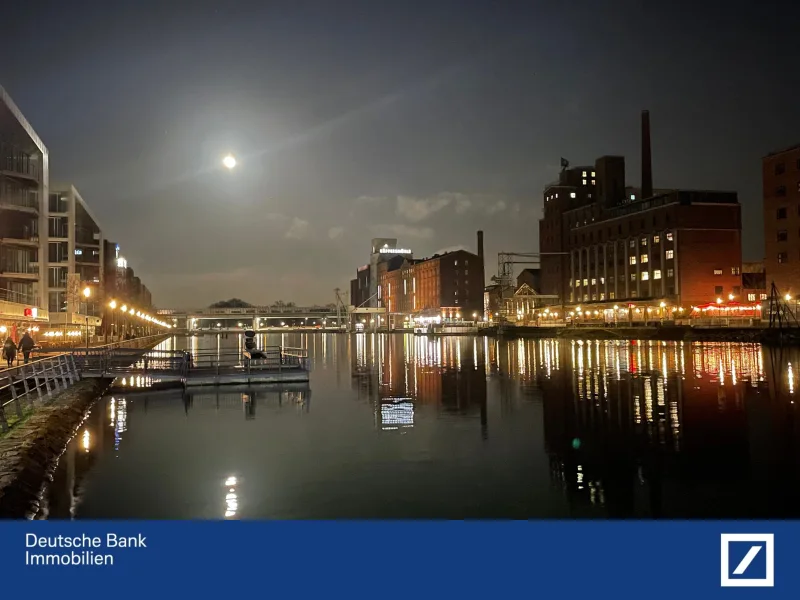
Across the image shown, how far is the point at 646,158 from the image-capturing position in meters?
106

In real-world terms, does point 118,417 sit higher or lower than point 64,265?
lower

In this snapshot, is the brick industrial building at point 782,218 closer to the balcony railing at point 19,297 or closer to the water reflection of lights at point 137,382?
the water reflection of lights at point 137,382

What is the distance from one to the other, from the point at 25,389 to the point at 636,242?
95.6 meters

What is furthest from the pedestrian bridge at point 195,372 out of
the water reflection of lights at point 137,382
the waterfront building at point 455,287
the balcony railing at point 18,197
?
the waterfront building at point 455,287

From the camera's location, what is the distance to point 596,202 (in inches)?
4579

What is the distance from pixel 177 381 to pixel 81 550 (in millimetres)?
28042

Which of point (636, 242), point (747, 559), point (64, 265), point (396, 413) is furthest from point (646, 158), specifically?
point (747, 559)

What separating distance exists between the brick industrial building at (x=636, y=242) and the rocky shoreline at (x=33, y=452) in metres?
83.2


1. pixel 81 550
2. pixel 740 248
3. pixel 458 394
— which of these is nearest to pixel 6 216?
pixel 458 394

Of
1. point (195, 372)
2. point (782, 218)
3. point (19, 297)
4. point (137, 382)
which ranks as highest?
point (782, 218)

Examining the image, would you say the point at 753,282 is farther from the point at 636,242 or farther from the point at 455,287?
the point at 455,287

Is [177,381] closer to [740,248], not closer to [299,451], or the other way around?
[299,451]

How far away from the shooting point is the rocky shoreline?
9.70 m

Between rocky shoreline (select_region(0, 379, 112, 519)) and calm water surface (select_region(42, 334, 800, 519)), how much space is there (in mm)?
326
